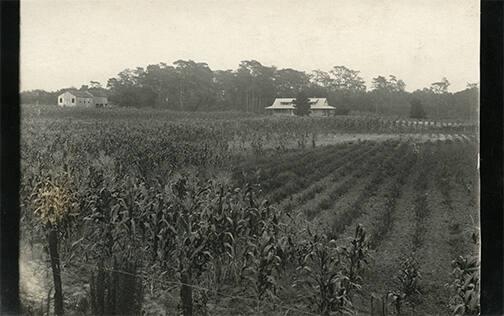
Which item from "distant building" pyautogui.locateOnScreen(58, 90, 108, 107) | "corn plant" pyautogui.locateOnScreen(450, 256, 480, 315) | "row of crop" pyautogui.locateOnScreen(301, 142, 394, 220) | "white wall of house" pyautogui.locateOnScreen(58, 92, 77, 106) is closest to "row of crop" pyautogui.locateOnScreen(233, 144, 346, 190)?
"row of crop" pyautogui.locateOnScreen(301, 142, 394, 220)

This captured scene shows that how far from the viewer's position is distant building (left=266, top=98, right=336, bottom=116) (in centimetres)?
367

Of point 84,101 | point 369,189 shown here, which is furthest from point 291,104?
point 84,101

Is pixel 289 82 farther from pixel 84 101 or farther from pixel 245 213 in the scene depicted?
pixel 84 101

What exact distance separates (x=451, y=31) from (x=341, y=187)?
121cm

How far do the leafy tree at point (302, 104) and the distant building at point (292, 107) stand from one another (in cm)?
3

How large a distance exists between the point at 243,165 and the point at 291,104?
22.5 inches

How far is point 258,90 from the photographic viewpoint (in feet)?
12.6

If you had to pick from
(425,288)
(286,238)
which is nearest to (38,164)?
(286,238)

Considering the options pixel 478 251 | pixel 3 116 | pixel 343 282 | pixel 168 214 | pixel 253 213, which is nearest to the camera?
pixel 478 251

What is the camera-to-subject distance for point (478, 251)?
324 centimetres

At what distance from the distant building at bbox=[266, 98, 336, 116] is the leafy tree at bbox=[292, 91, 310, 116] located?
3 centimetres

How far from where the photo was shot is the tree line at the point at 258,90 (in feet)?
11.0

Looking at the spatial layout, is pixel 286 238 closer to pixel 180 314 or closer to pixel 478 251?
pixel 180 314

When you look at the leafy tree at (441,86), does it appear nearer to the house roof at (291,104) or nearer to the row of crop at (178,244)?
the house roof at (291,104)
